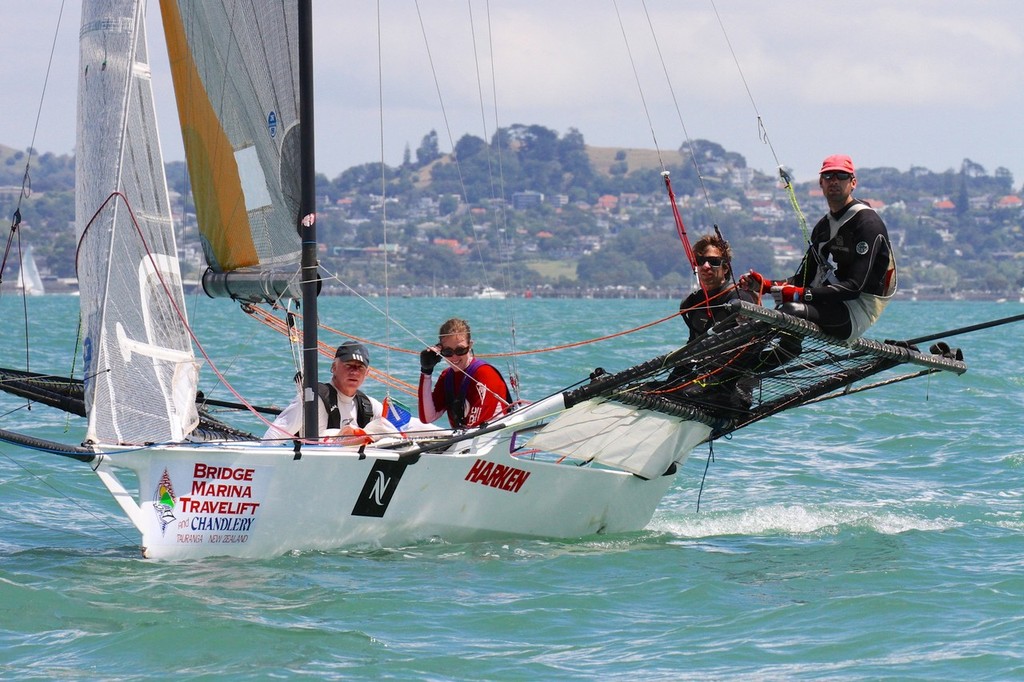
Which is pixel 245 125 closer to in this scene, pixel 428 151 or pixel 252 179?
pixel 252 179

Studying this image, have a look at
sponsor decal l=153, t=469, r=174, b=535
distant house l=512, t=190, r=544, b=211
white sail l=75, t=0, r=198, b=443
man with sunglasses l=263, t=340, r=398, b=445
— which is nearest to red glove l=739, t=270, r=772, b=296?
man with sunglasses l=263, t=340, r=398, b=445

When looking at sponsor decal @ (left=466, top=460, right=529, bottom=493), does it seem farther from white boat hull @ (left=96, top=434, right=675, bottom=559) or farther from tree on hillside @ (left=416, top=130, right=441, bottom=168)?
tree on hillside @ (left=416, top=130, right=441, bottom=168)

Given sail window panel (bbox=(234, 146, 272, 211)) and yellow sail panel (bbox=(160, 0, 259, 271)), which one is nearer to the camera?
sail window panel (bbox=(234, 146, 272, 211))

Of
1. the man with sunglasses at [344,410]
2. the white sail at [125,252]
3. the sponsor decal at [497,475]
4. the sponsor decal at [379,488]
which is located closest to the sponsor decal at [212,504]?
the white sail at [125,252]

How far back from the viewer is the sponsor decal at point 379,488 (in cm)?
761

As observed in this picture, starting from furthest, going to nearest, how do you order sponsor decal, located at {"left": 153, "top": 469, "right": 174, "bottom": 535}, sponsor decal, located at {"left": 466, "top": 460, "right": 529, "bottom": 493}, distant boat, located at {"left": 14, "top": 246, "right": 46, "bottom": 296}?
1. distant boat, located at {"left": 14, "top": 246, "right": 46, "bottom": 296}
2. sponsor decal, located at {"left": 466, "top": 460, "right": 529, "bottom": 493}
3. sponsor decal, located at {"left": 153, "top": 469, "right": 174, "bottom": 535}

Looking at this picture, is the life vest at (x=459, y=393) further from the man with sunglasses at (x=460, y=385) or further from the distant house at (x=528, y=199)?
the distant house at (x=528, y=199)

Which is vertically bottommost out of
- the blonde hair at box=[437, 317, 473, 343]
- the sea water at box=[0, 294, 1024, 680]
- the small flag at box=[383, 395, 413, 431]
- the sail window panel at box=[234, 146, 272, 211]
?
the sea water at box=[0, 294, 1024, 680]

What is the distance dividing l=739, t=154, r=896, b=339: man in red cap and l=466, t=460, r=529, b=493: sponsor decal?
1573 mm

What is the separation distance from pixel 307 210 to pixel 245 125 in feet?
2.06

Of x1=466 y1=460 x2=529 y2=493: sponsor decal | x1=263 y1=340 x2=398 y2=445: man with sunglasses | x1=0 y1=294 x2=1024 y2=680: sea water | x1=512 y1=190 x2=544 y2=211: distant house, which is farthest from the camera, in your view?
x1=512 y1=190 x2=544 y2=211: distant house

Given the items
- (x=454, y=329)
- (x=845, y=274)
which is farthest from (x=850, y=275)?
(x=454, y=329)

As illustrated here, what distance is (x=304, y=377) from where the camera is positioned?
7645 mm

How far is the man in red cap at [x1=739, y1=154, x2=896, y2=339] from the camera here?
7.57m
